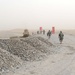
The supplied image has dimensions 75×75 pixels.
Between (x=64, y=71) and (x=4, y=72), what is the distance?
3511mm

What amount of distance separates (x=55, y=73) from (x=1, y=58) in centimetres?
372

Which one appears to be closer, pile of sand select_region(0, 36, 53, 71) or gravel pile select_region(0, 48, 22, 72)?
gravel pile select_region(0, 48, 22, 72)

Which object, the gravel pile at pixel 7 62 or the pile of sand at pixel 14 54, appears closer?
the gravel pile at pixel 7 62

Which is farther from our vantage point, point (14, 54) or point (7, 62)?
point (14, 54)

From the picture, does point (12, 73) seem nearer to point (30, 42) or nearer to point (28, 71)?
point (28, 71)

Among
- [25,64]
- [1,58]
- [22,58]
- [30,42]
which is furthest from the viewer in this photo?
[30,42]

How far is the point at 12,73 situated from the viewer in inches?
507

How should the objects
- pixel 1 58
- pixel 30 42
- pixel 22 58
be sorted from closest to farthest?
pixel 1 58
pixel 22 58
pixel 30 42

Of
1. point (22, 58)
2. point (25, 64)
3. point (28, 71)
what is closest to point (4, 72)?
point (28, 71)

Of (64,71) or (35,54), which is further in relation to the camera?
(35,54)

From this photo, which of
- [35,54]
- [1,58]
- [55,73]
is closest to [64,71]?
[55,73]

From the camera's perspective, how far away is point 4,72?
1294cm

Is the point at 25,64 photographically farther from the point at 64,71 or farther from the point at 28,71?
the point at 64,71

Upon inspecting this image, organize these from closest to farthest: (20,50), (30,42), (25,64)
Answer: (25,64), (20,50), (30,42)
